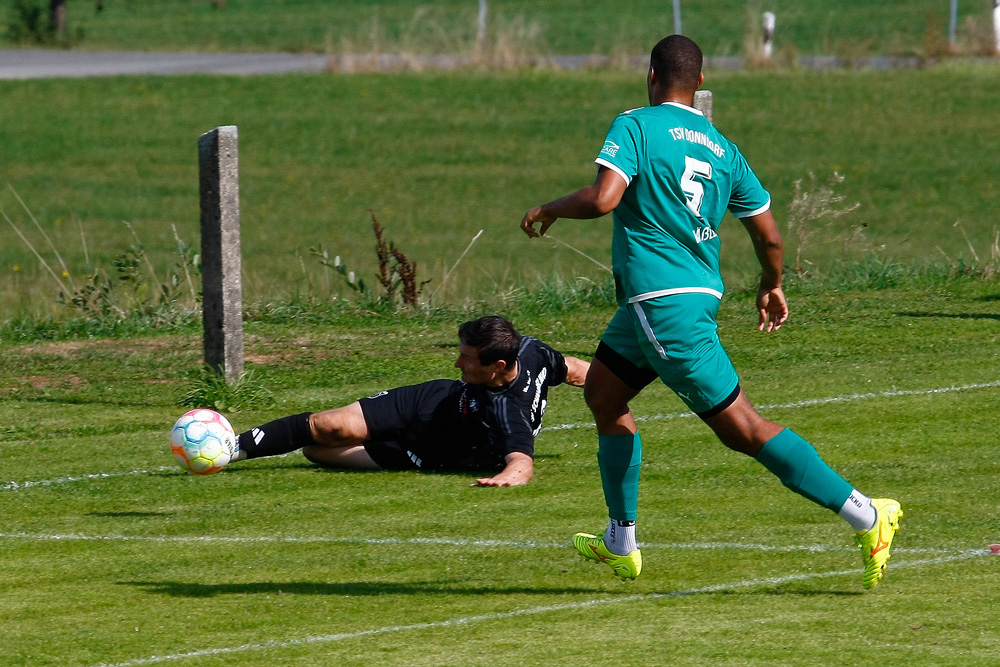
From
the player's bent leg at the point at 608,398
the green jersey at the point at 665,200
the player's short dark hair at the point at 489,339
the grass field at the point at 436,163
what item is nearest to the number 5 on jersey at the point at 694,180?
the green jersey at the point at 665,200

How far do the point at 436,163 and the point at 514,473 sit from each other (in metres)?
20.2

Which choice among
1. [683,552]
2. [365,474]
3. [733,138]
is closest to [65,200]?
[733,138]

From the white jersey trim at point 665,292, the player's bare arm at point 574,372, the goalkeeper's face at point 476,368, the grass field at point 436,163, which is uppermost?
the white jersey trim at point 665,292

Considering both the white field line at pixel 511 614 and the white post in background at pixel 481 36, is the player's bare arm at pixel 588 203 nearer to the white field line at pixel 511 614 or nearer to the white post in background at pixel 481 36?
the white field line at pixel 511 614

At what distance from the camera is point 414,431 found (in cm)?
811

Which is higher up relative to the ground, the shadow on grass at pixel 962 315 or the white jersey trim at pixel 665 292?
the white jersey trim at pixel 665 292

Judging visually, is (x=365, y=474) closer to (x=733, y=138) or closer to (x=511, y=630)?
(x=511, y=630)

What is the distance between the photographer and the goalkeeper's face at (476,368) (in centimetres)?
762

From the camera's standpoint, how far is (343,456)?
27.1ft

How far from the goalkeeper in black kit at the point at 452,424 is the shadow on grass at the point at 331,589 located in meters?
1.54

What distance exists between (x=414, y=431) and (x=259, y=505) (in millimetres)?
932

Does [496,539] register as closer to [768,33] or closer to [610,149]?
[610,149]

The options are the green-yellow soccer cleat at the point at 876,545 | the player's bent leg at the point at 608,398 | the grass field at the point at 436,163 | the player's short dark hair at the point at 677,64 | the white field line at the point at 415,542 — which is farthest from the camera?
the grass field at the point at 436,163

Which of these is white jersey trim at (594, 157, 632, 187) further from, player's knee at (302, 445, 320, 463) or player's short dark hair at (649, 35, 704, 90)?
player's knee at (302, 445, 320, 463)
